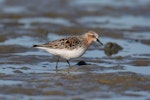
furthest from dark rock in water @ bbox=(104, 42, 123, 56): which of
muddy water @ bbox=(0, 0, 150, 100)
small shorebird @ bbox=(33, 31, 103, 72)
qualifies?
small shorebird @ bbox=(33, 31, 103, 72)

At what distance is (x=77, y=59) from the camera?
15445 millimetres

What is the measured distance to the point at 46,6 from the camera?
2406cm

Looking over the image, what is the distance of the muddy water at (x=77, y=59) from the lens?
11469 mm

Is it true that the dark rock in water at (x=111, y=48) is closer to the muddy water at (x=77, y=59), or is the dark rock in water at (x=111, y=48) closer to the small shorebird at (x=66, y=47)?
the muddy water at (x=77, y=59)

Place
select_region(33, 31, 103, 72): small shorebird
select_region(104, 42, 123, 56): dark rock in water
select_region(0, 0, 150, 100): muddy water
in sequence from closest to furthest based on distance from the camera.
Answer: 1. select_region(0, 0, 150, 100): muddy water
2. select_region(33, 31, 103, 72): small shorebird
3. select_region(104, 42, 123, 56): dark rock in water

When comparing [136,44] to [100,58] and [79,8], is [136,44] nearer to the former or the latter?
[100,58]

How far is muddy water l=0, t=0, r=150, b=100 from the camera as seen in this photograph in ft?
37.6

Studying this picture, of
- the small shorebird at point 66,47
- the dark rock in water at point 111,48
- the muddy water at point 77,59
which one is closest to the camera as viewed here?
the muddy water at point 77,59

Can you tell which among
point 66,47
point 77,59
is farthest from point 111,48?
point 66,47

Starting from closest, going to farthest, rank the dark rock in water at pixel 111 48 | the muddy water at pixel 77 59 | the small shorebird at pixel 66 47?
the muddy water at pixel 77 59, the small shorebird at pixel 66 47, the dark rock in water at pixel 111 48

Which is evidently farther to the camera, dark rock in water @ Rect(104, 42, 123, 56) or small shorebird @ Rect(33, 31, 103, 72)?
dark rock in water @ Rect(104, 42, 123, 56)

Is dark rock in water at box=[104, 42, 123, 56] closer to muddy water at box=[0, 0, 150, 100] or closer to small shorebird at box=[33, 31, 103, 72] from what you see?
muddy water at box=[0, 0, 150, 100]

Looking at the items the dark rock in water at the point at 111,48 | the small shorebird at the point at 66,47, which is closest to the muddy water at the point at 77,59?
the dark rock in water at the point at 111,48

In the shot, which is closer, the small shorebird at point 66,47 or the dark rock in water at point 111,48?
the small shorebird at point 66,47
